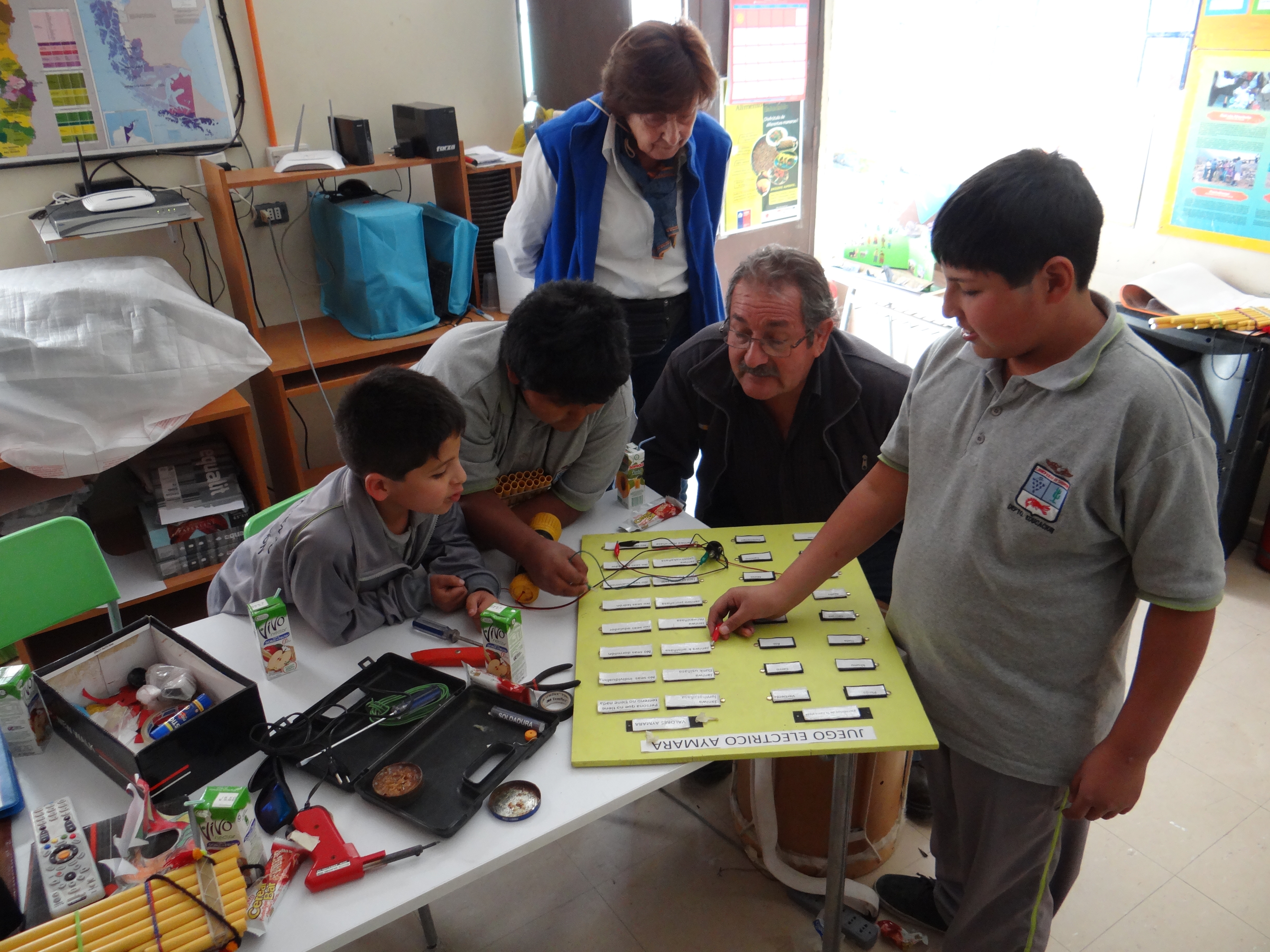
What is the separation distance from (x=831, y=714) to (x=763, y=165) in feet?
9.70

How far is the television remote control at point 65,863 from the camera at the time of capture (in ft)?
3.27

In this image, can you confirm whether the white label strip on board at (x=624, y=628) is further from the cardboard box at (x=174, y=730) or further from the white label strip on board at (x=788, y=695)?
the cardboard box at (x=174, y=730)

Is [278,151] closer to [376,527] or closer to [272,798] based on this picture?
[376,527]

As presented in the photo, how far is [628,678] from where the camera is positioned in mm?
1325

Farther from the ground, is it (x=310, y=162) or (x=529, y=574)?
(x=310, y=162)

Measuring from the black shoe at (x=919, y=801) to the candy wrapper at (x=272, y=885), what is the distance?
1.41 meters

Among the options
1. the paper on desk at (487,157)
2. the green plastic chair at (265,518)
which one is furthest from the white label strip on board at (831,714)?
the paper on desk at (487,157)

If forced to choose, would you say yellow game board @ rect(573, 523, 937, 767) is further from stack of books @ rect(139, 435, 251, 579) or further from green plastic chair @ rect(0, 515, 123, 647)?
stack of books @ rect(139, 435, 251, 579)

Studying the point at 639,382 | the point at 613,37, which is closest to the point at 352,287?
the point at 639,382

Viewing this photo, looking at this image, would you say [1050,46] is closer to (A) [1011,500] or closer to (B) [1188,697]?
(B) [1188,697]

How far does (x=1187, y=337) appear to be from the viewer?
266cm

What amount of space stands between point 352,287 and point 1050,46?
2.52m

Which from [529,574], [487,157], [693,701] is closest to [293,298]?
[487,157]

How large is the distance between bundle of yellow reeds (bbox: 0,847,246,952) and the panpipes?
2.99ft
